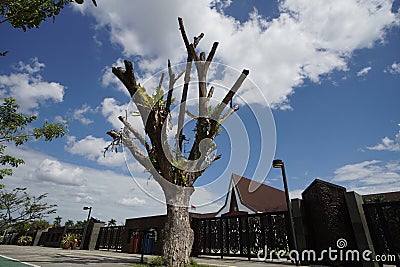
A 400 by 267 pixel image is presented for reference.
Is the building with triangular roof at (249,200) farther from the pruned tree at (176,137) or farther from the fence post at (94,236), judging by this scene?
the pruned tree at (176,137)

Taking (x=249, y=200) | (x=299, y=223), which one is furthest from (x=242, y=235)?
(x=249, y=200)

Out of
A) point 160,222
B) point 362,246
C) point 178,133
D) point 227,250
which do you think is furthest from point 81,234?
point 362,246

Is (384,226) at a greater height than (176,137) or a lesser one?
lesser

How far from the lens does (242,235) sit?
10773 millimetres

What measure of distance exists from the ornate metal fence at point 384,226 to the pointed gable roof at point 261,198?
18.3 m

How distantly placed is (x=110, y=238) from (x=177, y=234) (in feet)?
47.0

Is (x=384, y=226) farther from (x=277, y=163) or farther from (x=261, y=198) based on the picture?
(x=261, y=198)

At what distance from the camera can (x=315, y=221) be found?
713 cm

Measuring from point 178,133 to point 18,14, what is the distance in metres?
5.97

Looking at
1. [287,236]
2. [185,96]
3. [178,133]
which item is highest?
[185,96]

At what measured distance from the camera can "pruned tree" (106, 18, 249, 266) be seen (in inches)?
287

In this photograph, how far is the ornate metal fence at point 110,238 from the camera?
17891mm

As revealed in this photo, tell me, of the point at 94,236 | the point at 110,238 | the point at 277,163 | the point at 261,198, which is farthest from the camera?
the point at 261,198

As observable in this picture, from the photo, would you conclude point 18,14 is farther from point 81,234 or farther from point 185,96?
point 81,234
